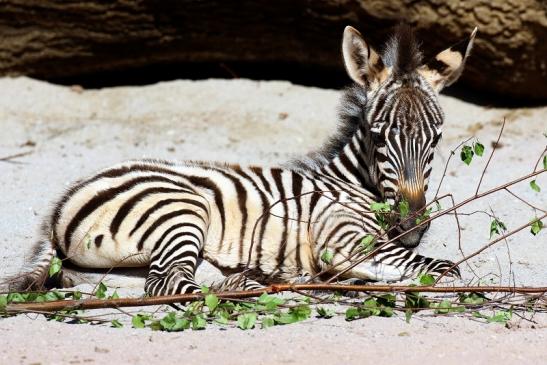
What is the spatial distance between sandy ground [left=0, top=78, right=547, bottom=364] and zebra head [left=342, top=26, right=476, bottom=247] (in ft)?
2.24

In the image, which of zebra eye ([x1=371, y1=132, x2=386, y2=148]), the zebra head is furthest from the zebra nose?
zebra eye ([x1=371, y1=132, x2=386, y2=148])

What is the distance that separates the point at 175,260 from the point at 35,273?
98cm

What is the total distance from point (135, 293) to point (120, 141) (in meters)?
5.10

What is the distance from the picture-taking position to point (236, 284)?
6.64m

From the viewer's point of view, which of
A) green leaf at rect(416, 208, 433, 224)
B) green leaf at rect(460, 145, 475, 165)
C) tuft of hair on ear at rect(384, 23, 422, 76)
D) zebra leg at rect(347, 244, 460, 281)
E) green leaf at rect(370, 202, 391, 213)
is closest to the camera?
green leaf at rect(370, 202, 391, 213)

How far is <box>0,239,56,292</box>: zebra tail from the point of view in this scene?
6.83 metres

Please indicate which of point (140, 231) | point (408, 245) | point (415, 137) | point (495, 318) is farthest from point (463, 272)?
point (140, 231)

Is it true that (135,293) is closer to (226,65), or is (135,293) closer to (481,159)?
(481,159)

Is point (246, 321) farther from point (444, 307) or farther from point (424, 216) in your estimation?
point (424, 216)

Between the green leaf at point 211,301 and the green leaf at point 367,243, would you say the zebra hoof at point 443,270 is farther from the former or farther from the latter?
the green leaf at point 211,301

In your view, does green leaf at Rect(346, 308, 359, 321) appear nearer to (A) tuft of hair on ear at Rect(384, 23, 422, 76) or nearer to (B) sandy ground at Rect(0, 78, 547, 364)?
(B) sandy ground at Rect(0, 78, 547, 364)

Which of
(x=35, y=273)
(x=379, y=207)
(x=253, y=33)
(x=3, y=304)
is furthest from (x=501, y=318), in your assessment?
(x=253, y=33)

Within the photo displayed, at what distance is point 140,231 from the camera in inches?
278

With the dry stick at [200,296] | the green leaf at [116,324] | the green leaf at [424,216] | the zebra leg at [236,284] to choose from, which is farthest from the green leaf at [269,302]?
the green leaf at [424,216]
